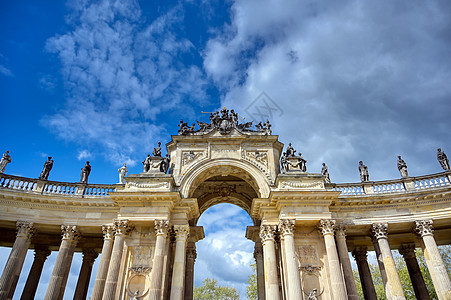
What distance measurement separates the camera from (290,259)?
846 inches

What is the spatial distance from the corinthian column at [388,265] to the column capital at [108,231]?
21370 millimetres

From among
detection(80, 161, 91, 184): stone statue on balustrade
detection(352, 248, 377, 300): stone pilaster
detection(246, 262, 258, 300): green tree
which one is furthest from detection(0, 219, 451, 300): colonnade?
detection(246, 262, 258, 300): green tree

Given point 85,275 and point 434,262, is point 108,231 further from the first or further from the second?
point 434,262

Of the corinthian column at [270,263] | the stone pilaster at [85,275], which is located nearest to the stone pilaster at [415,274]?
the corinthian column at [270,263]

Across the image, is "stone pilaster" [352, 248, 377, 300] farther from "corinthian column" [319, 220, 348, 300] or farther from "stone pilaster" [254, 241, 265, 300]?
"stone pilaster" [254, 241, 265, 300]

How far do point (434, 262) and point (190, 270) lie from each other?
65.9ft

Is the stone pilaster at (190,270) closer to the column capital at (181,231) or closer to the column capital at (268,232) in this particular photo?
the column capital at (181,231)

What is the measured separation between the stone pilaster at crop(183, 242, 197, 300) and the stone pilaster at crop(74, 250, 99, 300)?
924 centimetres

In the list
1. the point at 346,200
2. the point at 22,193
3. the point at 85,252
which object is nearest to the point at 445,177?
the point at 346,200

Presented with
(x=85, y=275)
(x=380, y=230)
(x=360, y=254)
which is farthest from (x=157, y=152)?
(x=360, y=254)

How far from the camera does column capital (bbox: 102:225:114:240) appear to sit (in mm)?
23625

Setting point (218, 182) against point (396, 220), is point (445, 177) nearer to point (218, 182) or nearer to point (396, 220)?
point (396, 220)

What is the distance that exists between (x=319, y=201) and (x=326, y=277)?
5597 millimetres

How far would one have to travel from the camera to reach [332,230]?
22.5 metres
